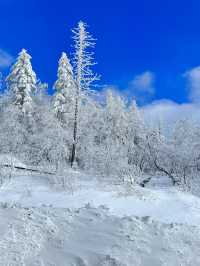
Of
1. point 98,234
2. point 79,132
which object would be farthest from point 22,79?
point 98,234

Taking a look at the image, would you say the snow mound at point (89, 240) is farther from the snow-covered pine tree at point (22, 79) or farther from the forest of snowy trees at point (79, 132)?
the snow-covered pine tree at point (22, 79)

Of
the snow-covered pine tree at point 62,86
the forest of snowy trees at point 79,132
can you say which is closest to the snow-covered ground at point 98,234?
the forest of snowy trees at point 79,132

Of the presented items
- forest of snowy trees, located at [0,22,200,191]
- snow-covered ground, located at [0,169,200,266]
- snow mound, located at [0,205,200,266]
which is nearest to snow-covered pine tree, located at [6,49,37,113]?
forest of snowy trees, located at [0,22,200,191]

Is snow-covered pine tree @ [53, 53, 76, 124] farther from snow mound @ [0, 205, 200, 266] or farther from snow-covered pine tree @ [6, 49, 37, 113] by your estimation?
snow mound @ [0, 205, 200, 266]

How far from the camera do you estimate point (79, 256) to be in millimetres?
9758

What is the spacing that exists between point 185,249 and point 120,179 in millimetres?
9764

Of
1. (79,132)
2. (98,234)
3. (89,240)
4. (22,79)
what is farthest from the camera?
(22,79)

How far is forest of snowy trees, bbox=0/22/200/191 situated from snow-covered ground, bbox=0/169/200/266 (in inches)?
234

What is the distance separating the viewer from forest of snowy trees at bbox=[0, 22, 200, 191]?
3002 centimetres

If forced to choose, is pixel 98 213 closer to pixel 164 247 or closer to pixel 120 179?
pixel 164 247

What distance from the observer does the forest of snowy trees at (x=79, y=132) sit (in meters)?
30.0

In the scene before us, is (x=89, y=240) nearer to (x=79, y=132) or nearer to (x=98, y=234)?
(x=98, y=234)

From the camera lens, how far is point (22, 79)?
138 feet

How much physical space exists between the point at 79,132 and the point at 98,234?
23.3 m
